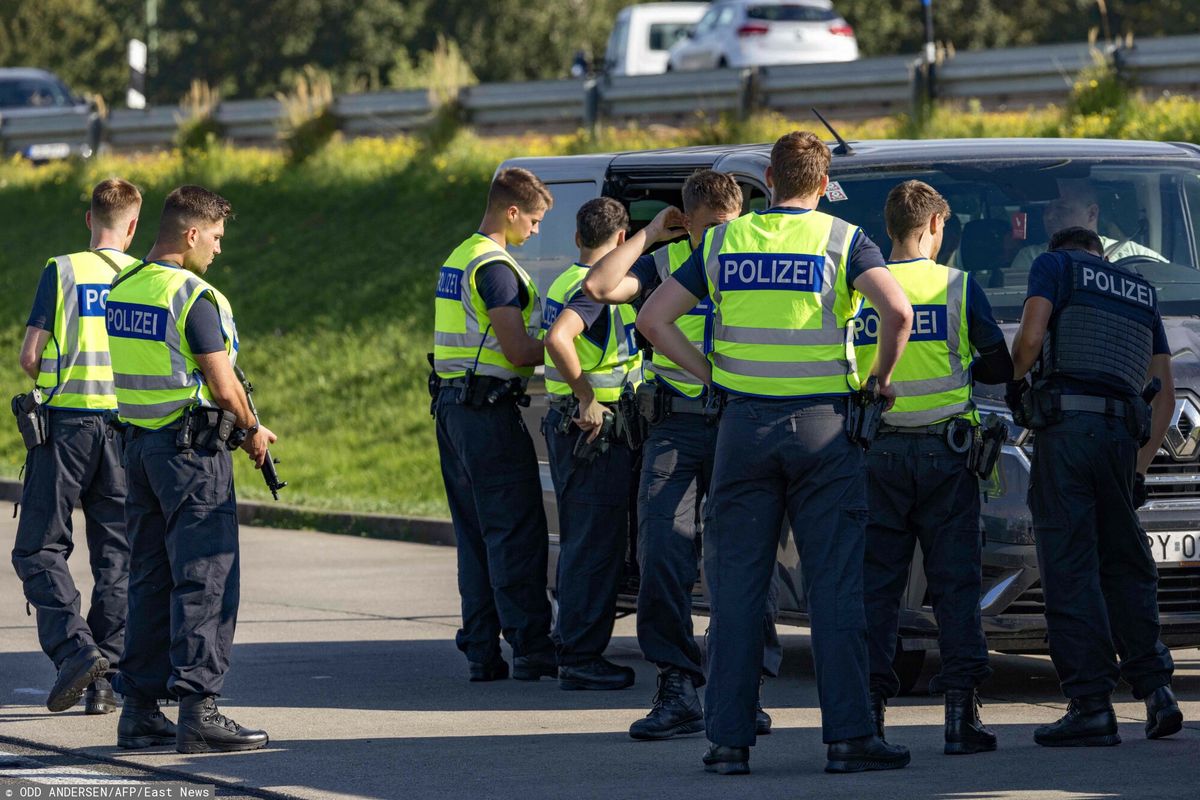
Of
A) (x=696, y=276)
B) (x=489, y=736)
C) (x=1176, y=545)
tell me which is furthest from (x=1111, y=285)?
(x=489, y=736)

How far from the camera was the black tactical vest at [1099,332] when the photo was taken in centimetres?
679

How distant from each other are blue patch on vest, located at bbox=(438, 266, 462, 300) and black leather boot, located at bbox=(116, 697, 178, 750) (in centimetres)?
214

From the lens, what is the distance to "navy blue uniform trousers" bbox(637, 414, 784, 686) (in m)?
7.29

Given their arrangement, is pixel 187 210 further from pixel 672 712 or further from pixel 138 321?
pixel 672 712

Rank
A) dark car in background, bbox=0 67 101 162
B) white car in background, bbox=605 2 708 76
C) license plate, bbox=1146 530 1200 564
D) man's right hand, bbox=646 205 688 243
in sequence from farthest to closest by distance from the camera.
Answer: white car in background, bbox=605 2 708 76, dark car in background, bbox=0 67 101 162, man's right hand, bbox=646 205 688 243, license plate, bbox=1146 530 1200 564

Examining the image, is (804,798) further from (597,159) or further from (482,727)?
(597,159)

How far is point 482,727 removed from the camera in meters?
7.39

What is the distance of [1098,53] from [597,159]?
973cm

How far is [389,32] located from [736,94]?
82.7 ft

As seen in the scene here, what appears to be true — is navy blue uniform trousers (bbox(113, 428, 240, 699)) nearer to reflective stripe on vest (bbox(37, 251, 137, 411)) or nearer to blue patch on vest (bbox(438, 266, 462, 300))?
reflective stripe on vest (bbox(37, 251, 137, 411))

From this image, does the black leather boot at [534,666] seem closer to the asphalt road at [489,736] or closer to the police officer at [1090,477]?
the asphalt road at [489,736]

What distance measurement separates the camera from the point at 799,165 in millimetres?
6277

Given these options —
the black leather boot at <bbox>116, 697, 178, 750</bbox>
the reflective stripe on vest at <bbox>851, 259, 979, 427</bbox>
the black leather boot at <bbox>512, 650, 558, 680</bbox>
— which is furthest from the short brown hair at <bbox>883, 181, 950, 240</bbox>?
the black leather boot at <bbox>116, 697, 178, 750</bbox>

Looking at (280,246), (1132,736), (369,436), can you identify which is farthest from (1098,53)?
(1132,736)
